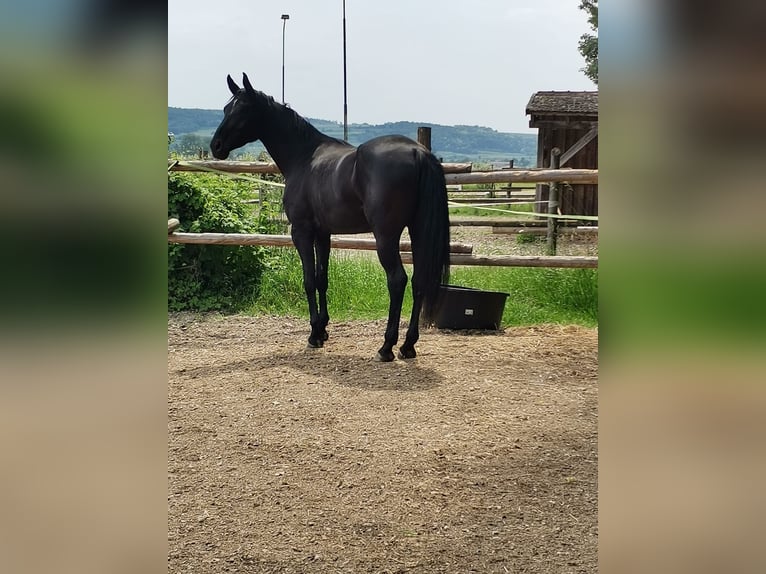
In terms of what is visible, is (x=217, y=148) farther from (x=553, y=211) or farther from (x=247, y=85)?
(x=553, y=211)

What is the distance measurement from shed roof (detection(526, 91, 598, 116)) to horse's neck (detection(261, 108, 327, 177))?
32.3 ft

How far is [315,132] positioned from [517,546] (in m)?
4.22

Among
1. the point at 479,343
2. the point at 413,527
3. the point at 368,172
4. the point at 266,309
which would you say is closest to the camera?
the point at 413,527

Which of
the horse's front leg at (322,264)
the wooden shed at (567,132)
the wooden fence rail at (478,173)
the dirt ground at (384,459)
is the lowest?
the dirt ground at (384,459)

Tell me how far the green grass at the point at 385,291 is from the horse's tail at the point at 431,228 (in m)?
1.77

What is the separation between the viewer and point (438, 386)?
4.41 m

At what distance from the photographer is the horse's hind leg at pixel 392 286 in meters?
4.93

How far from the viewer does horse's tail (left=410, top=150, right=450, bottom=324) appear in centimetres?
466

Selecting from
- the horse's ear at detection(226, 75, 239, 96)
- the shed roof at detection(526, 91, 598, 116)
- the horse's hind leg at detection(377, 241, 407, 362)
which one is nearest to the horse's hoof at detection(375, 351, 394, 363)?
the horse's hind leg at detection(377, 241, 407, 362)

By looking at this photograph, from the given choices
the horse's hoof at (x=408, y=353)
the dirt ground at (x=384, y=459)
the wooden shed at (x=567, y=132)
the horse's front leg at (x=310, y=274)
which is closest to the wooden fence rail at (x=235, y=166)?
the horse's front leg at (x=310, y=274)

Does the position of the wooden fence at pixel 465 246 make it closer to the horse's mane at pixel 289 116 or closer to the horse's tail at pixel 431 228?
the horse's mane at pixel 289 116

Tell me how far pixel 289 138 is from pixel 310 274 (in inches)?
46.0
